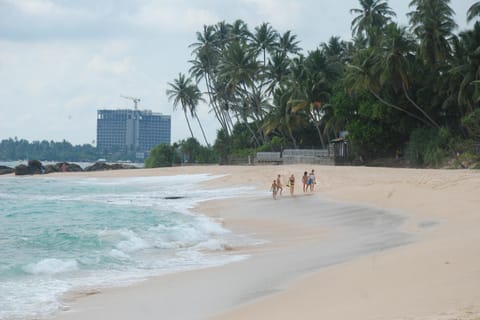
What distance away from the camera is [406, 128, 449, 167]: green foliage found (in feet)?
115

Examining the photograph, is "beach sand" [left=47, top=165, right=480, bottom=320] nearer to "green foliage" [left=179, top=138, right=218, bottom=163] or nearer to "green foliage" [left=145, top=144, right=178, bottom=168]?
"green foliage" [left=179, top=138, right=218, bottom=163]

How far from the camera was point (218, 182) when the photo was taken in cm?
3425

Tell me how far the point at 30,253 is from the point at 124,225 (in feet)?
15.8

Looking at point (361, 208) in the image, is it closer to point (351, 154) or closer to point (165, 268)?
point (165, 268)

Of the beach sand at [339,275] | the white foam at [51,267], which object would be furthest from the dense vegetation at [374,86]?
the white foam at [51,267]

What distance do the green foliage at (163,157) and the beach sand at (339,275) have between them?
48.7 meters

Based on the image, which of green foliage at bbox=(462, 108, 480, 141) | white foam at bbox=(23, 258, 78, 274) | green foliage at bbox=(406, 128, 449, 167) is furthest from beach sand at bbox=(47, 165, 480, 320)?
green foliage at bbox=(406, 128, 449, 167)

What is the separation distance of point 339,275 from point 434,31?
3298 centimetres

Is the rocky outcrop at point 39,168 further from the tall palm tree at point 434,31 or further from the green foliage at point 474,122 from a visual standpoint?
the green foliage at point 474,122

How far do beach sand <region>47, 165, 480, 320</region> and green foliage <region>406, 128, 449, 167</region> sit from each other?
1848 centimetres

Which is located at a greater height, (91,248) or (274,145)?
(274,145)

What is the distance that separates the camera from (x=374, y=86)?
39.7 m

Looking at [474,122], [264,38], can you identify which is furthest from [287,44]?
[474,122]

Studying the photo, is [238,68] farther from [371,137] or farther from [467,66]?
[467,66]
